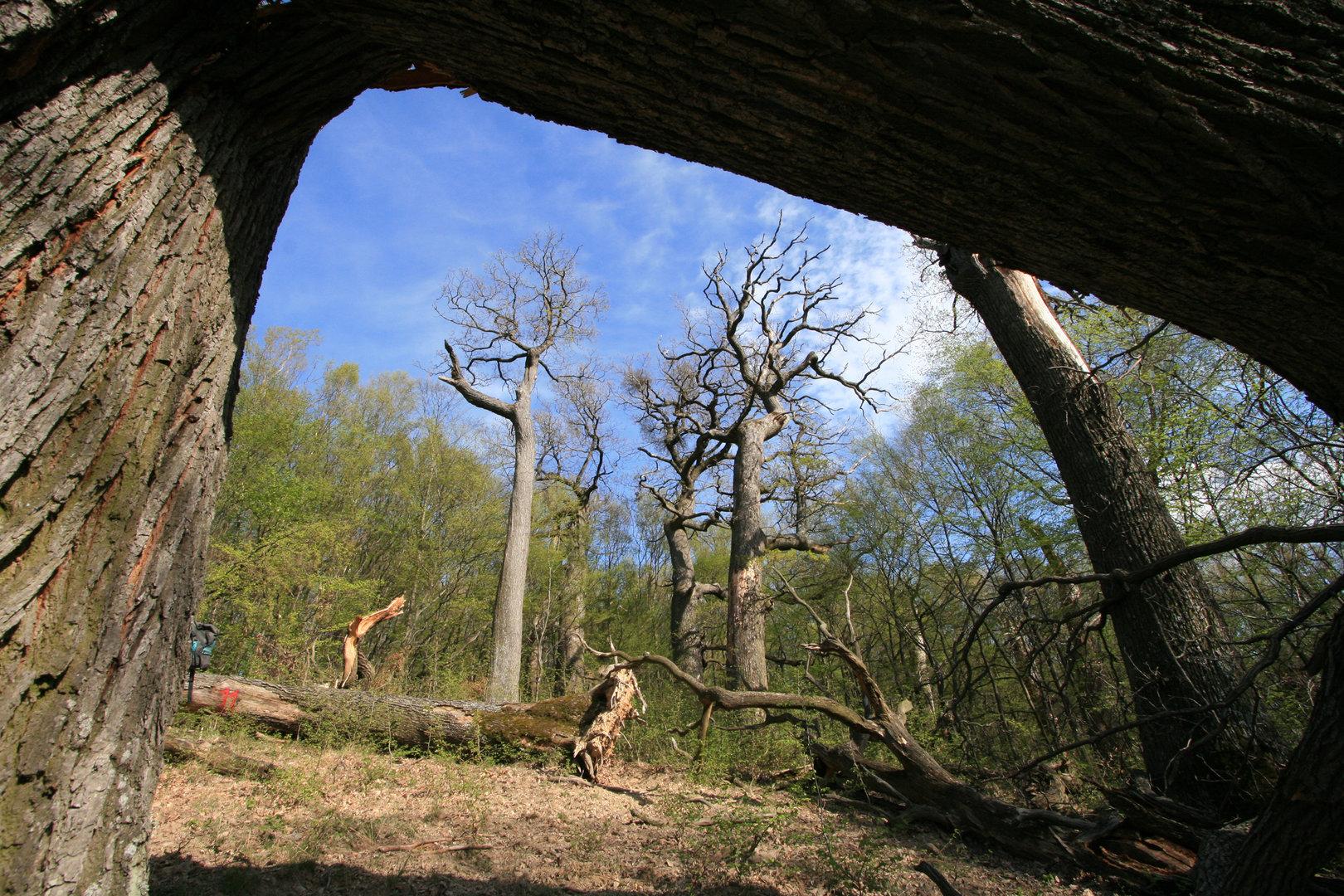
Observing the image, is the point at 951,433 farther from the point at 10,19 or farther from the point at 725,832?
the point at 10,19

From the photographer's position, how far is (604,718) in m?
6.96

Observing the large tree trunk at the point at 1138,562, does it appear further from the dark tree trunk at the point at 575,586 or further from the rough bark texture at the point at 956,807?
the dark tree trunk at the point at 575,586

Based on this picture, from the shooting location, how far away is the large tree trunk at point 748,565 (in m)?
10.6

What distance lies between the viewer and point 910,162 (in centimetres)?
138

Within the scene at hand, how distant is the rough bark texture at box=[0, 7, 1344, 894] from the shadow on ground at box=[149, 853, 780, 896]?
8.49ft

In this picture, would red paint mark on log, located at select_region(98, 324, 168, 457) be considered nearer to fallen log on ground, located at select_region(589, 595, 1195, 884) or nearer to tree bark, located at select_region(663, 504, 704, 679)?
fallen log on ground, located at select_region(589, 595, 1195, 884)

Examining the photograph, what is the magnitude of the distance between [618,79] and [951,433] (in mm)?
11585

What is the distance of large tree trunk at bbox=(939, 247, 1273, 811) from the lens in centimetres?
391

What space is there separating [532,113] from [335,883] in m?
4.00

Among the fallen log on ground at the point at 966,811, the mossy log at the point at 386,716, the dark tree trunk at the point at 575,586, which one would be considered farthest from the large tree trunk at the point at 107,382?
the dark tree trunk at the point at 575,586

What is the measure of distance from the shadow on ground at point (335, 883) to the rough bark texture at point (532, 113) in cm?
259

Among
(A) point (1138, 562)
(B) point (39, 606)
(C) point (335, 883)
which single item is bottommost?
(C) point (335, 883)

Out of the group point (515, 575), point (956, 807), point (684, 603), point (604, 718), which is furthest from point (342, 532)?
point (956, 807)

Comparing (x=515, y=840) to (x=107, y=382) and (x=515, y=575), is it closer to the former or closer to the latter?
(x=107, y=382)
